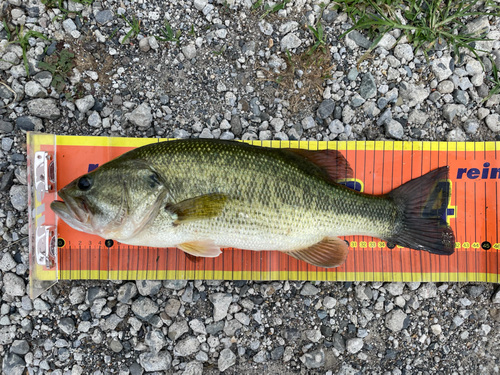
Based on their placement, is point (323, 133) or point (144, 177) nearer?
point (144, 177)

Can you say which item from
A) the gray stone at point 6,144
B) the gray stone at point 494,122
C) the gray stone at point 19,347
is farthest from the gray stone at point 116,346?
the gray stone at point 494,122

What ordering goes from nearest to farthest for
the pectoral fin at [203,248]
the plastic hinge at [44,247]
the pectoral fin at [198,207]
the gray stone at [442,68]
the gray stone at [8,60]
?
the pectoral fin at [198,207] → the pectoral fin at [203,248] → the plastic hinge at [44,247] → the gray stone at [8,60] → the gray stone at [442,68]

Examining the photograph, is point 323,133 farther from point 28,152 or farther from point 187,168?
point 28,152

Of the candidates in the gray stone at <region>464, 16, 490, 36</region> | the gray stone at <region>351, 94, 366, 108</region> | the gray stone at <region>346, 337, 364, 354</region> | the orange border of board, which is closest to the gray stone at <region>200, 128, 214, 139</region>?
the orange border of board

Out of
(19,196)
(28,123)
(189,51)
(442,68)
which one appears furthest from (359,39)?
(19,196)

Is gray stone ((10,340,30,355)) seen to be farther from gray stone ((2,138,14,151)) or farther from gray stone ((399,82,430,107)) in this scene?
gray stone ((399,82,430,107))

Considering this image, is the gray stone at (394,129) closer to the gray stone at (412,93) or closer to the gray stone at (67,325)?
the gray stone at (412,93)

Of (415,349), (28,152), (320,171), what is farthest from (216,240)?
(415,349)
